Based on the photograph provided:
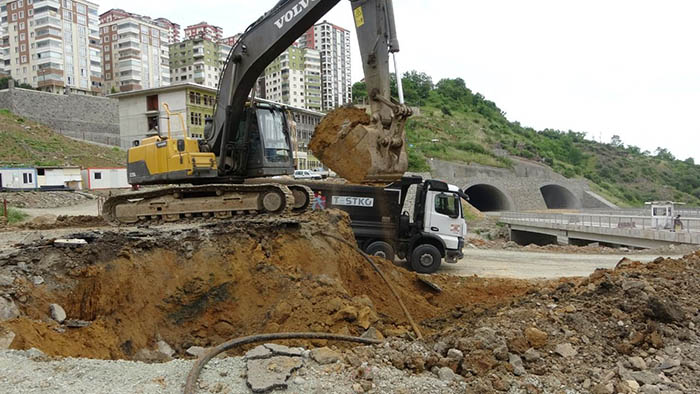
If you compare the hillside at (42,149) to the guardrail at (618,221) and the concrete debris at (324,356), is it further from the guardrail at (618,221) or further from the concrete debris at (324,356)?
the concrete debris at (324,356)

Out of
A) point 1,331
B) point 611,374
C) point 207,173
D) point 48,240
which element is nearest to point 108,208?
point 207,173

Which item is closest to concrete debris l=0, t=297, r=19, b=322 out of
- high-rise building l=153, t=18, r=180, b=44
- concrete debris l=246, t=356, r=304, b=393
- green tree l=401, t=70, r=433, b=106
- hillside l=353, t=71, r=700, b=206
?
concrete debris l=246, t=356, r=304, b=393

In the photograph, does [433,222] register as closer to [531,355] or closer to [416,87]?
[531,355]

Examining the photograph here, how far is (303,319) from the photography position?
651 centimetres

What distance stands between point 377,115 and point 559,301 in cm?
361

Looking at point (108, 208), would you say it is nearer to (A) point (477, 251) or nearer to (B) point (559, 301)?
(B) point (559, 301)

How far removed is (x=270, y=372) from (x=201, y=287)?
3136 millimetres

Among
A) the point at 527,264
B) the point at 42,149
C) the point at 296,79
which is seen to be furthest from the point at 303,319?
the point at 296,79

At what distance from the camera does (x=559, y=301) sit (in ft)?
21.1

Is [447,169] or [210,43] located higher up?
[210,43]

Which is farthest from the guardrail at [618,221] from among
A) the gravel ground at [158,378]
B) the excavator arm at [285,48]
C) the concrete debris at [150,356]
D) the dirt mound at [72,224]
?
the dirt mound at [72,224]

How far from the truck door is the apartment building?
7787cm

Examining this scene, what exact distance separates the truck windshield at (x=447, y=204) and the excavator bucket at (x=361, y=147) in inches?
230

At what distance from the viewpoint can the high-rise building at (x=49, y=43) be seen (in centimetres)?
7081
